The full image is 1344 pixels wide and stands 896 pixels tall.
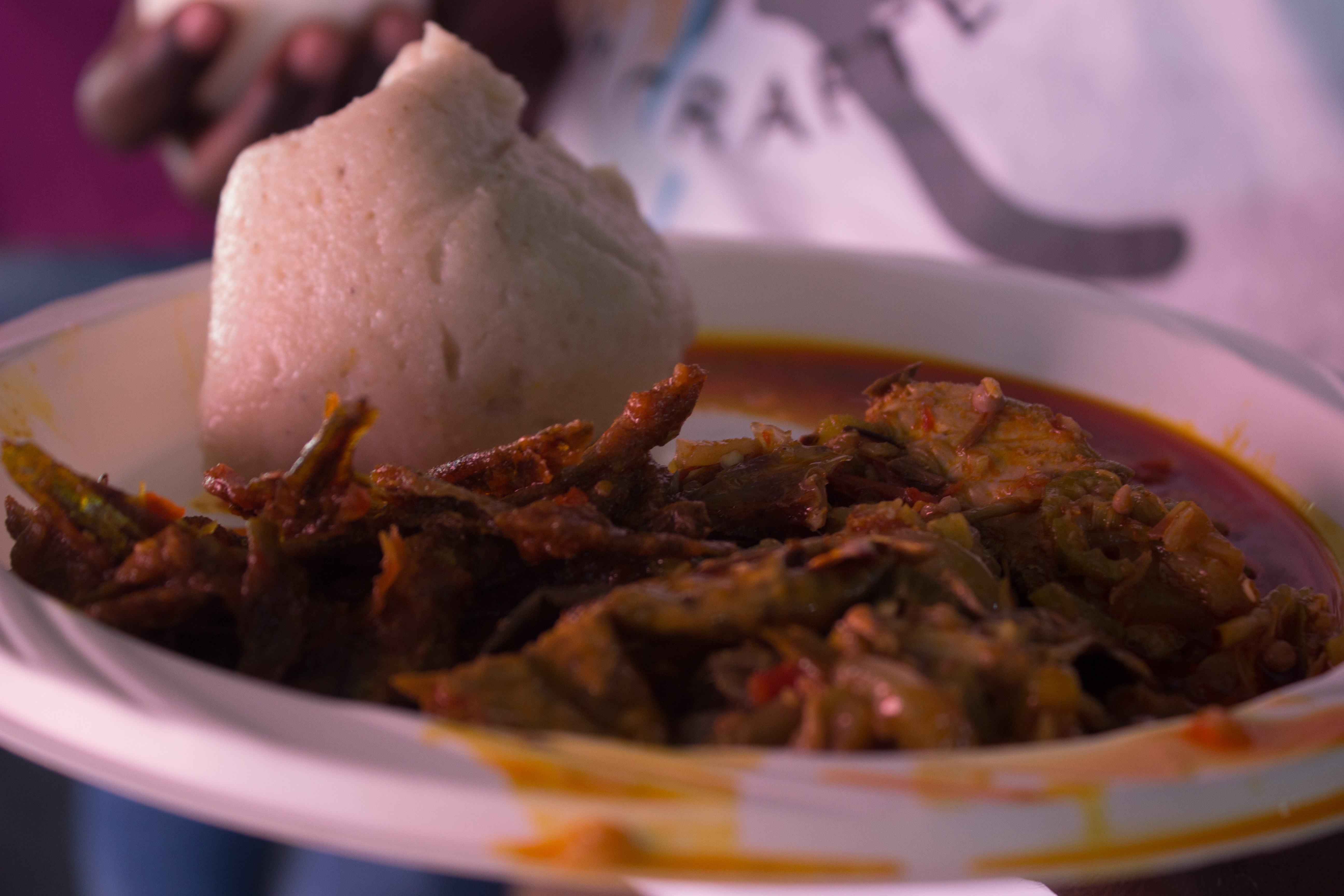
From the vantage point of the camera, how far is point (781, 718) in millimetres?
670

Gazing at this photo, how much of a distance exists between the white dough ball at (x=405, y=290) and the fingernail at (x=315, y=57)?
1.26m

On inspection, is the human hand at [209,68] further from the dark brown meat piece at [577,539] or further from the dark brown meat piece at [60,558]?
the dark brown meat piece at [577,539]

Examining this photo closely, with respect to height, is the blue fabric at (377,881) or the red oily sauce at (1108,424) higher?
the red oily sauce at (1108,424)

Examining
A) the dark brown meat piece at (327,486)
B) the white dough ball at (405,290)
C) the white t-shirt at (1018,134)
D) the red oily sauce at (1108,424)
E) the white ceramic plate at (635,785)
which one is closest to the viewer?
the white ceramic plate at (635,785)

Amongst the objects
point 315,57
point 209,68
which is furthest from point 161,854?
point 209,68

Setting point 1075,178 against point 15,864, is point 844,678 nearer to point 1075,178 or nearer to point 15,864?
point 15,864

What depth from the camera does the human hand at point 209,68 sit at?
2.51 metres

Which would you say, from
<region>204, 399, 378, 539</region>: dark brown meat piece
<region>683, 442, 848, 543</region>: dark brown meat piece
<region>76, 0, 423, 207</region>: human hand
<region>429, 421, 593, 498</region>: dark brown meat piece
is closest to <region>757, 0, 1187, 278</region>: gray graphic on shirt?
<region>76, 0, 423, 207</region>: human hand

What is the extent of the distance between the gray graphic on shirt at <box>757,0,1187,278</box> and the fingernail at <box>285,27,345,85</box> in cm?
120

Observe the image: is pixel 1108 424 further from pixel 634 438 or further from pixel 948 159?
pixel 948 159

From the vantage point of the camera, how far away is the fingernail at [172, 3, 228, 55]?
246cm

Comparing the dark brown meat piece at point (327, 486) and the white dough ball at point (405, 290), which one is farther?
the white dough ball at point (405, 290)

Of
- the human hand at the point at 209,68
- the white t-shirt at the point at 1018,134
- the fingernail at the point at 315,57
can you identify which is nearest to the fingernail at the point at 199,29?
the human hand at the point at 209,68

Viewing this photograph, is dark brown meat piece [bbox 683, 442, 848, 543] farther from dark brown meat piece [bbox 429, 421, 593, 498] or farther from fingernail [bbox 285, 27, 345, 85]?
fingernail [bbox 285, 27, 345, 85]
